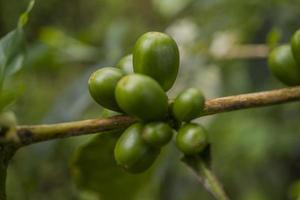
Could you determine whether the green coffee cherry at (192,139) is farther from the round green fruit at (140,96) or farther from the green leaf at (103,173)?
the green leaf at (103,173)

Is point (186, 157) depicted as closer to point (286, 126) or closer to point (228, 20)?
point (228, 20)

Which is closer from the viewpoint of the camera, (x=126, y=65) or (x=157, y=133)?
(x=157, y=133)

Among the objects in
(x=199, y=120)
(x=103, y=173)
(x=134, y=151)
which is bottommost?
(x=199, y=120)

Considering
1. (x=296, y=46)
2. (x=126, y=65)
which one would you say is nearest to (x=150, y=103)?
(x=126, y=65)

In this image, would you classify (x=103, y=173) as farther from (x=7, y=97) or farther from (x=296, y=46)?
(x=296, y=46)

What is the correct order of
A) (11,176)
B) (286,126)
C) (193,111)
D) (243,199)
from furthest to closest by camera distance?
(243,199) < (286,126) < (11,176) < (193,111)

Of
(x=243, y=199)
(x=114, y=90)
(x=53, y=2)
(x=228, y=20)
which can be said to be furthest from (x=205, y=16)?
(x=53, y=2)
